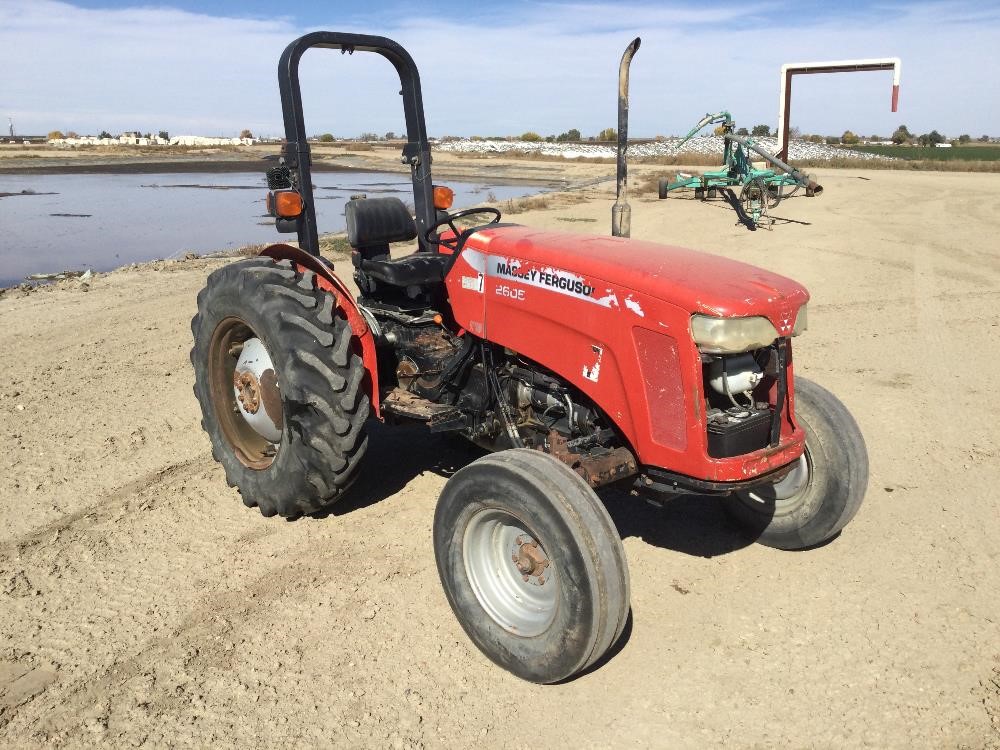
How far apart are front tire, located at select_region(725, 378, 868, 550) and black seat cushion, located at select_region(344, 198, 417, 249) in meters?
2.31

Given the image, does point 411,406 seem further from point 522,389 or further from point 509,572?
point 509,572

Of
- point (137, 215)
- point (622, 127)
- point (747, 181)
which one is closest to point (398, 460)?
point (622, 127)

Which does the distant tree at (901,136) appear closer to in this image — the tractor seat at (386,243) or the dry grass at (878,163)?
the dry grass at (878,163)

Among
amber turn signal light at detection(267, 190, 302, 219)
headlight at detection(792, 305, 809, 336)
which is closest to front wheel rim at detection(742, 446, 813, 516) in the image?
headlight at detection(792, 305, 809, 336)

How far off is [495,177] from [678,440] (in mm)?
30995

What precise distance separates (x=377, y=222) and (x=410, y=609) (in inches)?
84.1

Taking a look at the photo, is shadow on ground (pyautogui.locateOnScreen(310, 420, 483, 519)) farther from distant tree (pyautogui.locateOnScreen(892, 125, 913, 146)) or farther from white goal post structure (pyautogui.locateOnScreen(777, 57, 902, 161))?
distant tree (pyautogui.locateOnScreen(892, 125, 913, 146))

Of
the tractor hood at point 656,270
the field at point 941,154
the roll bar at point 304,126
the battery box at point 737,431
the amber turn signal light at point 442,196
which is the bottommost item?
the field at point 941,154

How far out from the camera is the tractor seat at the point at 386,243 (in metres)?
3.88

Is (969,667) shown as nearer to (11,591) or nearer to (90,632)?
(90,632)

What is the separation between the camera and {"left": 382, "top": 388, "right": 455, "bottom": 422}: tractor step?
12.4 feet

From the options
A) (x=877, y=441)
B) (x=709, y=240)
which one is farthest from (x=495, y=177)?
(x=877, y=441)

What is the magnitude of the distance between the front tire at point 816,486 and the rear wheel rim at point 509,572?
1.33 metres

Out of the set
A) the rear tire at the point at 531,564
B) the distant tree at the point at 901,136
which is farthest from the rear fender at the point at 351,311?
the distant tree at the point at 901,136
